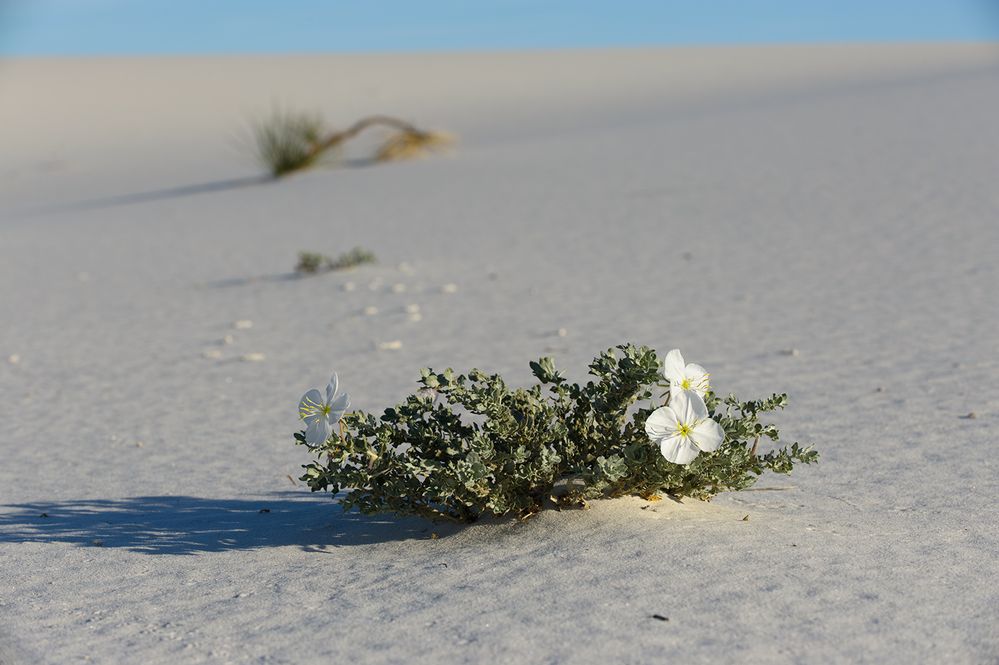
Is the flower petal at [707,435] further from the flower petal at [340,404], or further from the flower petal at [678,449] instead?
the flower petal at [340,404]

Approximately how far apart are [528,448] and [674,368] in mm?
476

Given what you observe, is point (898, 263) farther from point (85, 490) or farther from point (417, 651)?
point (417, 651)

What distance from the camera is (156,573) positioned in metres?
3.09

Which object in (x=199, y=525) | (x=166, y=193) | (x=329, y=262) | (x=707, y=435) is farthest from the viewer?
(x=166, y=193)

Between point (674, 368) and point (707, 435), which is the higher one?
point (674, 368)

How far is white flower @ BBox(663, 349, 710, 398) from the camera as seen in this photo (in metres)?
2.89

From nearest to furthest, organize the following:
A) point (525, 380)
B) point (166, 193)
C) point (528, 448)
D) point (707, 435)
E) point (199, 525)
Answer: point (707, 435)
point (528, 448)
point (199, 525)
point (525, 380)
point (166, 193)

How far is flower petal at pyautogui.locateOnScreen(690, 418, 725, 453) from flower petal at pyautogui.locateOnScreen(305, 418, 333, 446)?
94cm

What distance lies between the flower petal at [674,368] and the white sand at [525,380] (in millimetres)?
429

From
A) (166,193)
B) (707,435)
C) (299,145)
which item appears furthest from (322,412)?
(166,193)

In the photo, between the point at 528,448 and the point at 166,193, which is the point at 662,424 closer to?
the point at 528,448

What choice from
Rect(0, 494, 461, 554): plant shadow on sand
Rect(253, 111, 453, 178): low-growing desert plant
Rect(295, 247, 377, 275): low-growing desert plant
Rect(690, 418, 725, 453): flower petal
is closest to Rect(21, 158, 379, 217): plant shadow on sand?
Rect(253, 111, 453, 178): low-growing desert plant

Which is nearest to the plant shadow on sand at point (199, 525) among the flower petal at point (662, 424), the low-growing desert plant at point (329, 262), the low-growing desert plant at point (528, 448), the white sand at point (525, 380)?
the white sand at point (525, 380)

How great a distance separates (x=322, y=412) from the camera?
3.05m
